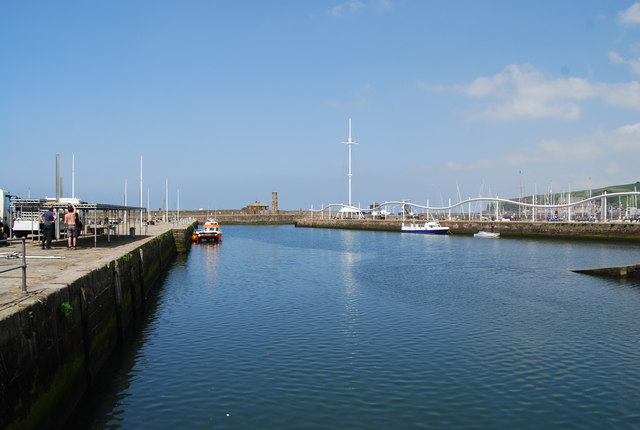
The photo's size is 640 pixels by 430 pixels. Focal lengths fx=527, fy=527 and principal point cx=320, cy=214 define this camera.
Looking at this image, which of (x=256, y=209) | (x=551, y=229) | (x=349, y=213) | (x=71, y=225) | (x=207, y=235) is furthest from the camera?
(x=256, y=209)

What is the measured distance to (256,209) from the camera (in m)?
171

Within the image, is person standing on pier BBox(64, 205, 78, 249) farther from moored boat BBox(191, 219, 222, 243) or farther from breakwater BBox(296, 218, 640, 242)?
breakwater BBox(296, 218, 640, 242)

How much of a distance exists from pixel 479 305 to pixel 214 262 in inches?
1047

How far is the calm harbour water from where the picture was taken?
38.7 ft

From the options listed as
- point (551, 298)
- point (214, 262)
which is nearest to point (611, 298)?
point (551, 298)

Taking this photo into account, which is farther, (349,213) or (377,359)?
(349,213)

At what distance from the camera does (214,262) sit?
45.8m

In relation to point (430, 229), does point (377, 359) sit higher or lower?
lower

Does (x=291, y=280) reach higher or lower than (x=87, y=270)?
lower

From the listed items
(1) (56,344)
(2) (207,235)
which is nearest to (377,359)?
(1) (56,344)

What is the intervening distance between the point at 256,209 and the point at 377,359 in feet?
515

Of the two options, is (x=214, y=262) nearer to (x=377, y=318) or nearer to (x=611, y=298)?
(x=377, y=318)

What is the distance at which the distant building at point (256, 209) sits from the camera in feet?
554

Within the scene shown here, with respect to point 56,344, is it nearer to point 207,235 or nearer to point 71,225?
point 71,225
